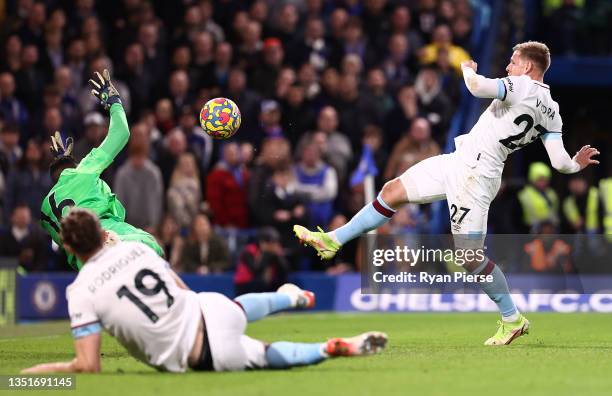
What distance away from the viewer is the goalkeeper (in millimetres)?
11695

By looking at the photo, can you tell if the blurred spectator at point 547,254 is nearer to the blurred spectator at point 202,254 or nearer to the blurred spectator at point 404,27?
the blurred spectator at point 202,254

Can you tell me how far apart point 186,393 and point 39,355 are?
4.09 meters

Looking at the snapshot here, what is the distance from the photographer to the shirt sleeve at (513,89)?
11.7 meters

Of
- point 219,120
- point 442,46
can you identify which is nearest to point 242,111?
point 442,46

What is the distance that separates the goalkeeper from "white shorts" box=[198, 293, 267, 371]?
2.53 meters

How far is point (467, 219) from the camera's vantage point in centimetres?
1202

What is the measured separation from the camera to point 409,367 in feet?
32.7

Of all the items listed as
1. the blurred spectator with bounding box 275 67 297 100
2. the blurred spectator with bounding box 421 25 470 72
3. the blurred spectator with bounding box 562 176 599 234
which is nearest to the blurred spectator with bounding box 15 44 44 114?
the blurred spectator with bounding box 275 67 297 100

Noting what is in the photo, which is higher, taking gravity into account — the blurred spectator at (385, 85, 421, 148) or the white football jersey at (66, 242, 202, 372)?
the blurred spectator at (385, 85, 421, 148)

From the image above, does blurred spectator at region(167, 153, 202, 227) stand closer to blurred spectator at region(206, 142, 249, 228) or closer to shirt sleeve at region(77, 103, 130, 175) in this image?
blurred spectator at region(206, 142, 249, 228)

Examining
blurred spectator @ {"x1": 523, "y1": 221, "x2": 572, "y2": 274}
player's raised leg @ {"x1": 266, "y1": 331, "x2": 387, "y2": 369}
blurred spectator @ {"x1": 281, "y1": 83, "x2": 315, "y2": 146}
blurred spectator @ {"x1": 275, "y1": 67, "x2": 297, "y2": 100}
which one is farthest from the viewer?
blurred spectator @ {"x1": 275, "y1": 67, "x2": 297, "y2": 100}

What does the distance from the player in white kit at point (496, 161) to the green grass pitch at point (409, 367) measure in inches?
28.2

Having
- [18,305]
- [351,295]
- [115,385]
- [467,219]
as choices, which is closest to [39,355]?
[115,385]
